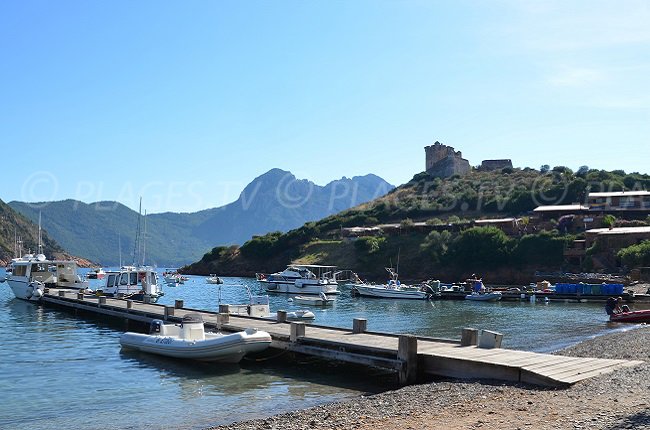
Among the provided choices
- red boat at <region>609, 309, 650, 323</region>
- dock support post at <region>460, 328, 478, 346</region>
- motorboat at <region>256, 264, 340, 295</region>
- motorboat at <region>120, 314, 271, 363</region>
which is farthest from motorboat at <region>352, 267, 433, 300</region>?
dock support post at <region>460, 328, 478, 346</region>

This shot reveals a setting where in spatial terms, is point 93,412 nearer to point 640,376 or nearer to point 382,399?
point 382,399

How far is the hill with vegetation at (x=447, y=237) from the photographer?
92.7m

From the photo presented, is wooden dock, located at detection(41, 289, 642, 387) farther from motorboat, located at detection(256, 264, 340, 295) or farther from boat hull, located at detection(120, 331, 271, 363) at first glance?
motorboat, located at detection(256, 264, 340, 295)

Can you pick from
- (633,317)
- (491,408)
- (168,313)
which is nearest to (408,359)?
(491,408)

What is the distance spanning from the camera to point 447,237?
335 feet

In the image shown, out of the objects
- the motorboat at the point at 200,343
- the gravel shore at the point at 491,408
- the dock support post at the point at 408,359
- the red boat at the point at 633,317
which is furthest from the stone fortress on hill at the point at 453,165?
the gravel shore at the point at 491,408

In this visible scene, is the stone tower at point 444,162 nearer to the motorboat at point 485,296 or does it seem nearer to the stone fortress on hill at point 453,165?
the stone fortress on hill at point 453,165

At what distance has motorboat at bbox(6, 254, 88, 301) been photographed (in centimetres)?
5939

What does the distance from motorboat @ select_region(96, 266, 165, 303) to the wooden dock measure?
81.1ft

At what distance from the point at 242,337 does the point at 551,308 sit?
38.8 m

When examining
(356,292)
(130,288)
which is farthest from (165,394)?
(356,292)

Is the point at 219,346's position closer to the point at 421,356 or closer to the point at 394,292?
the point at 421,356

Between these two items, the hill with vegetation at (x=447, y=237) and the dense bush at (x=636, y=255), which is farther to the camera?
the hill with vegetation at (x=447, y=237)

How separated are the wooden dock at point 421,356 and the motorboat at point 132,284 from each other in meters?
24.7
